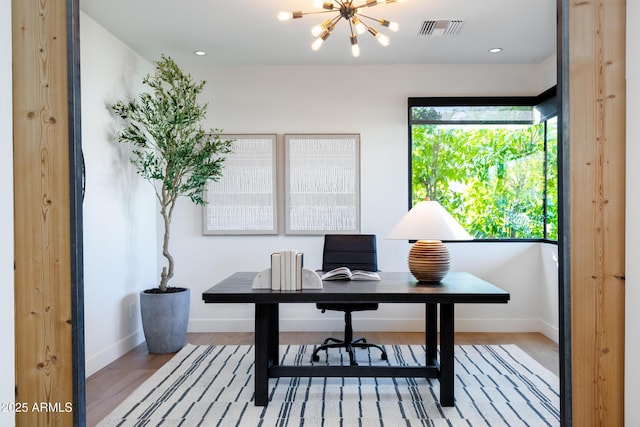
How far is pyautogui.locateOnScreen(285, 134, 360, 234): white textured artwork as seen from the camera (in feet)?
15.5

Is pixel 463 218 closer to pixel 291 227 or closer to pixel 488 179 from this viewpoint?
pixel 488 179

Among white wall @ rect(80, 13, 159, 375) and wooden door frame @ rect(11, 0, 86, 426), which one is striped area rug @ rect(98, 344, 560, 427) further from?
wooden door frame @ rect(11, 0, 86, 426)

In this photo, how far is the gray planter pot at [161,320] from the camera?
13.0 feet

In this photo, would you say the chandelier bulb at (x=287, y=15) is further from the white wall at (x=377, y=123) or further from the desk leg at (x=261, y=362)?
the white wall at (x=377, y=123)

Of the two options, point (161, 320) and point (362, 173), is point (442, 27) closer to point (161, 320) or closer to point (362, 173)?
point (362, 173)

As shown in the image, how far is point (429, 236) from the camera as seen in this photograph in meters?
2.97

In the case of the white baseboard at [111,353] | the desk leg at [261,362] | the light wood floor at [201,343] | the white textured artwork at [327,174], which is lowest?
the light wood floor at [201,343]

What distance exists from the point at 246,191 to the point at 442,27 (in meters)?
2.37

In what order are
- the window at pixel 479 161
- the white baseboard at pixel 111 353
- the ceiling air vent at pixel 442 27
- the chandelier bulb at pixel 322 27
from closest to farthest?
the chandelier bulb at pixel 322 27
the white baseboard at pixel 111 353
the ceiling air vent at pixel 442 27
the window at pixel 479 161

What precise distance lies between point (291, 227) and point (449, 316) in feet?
7.22

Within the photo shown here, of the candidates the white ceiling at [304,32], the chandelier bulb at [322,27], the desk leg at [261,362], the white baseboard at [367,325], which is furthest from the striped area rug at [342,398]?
the white ceiling at [304,32]

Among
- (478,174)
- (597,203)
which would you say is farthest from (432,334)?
(478,174)

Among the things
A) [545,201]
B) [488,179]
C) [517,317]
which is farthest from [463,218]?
[517,317]

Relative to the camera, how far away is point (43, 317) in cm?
190
